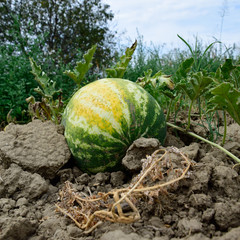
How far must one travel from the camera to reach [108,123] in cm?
210

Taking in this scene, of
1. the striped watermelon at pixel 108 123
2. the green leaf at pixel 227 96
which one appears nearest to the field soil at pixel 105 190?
the striped watermelon at pixel 108 123

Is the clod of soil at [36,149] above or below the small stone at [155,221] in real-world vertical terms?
above

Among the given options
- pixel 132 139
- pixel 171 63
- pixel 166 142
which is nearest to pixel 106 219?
pixel 132 139

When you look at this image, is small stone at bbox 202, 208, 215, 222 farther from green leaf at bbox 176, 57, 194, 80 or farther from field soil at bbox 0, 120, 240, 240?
green leaf at bbox 176, 57, 194, 80

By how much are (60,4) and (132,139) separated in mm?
8147

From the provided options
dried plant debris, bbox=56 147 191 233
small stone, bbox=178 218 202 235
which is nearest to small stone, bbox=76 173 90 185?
dried plant debris, bbox=56 147 191 233

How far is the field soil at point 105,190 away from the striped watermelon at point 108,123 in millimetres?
118

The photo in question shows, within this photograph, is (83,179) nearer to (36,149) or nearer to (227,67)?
(36,149)

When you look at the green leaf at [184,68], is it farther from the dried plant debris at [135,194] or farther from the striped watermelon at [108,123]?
the dried plant debris at [135,194]

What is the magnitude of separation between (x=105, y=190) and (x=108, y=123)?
48cm

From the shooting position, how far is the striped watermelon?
2107 millimetres

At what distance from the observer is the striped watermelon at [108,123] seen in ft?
6.91

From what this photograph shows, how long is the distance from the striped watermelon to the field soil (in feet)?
0.39

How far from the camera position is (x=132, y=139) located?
2.12 meters
